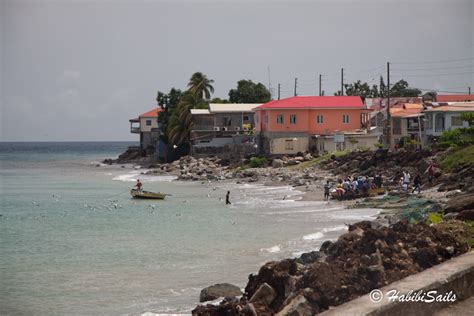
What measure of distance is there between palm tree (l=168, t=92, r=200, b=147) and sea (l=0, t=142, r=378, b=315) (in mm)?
30613

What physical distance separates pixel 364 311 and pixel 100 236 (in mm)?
22027

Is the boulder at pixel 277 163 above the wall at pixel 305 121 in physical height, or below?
below

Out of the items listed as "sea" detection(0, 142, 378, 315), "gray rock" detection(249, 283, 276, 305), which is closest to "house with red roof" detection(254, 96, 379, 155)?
"sea" detection(0, 142, 378, 315)

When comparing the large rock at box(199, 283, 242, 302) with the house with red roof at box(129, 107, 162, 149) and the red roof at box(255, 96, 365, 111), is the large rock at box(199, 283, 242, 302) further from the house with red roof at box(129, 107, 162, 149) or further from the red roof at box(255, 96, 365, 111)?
the house with red roof at box(129, 107, 162, 149)

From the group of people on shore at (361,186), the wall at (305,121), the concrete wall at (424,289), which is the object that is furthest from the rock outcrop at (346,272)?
the wall at (305,121)

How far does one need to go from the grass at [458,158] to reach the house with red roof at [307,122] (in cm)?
2161

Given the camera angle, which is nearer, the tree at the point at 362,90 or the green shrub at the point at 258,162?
the green shrub at the point at 258,162

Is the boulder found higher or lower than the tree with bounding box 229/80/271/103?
lower

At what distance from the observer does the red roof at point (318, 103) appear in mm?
64562

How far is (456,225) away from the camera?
14.2 metres

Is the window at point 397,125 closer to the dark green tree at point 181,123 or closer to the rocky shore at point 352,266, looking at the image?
the dark green tree at point 181,123

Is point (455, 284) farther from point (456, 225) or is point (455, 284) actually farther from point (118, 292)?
point (118, 292)

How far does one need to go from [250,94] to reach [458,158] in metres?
51.6

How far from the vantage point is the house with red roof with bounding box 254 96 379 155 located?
63.9 meters
